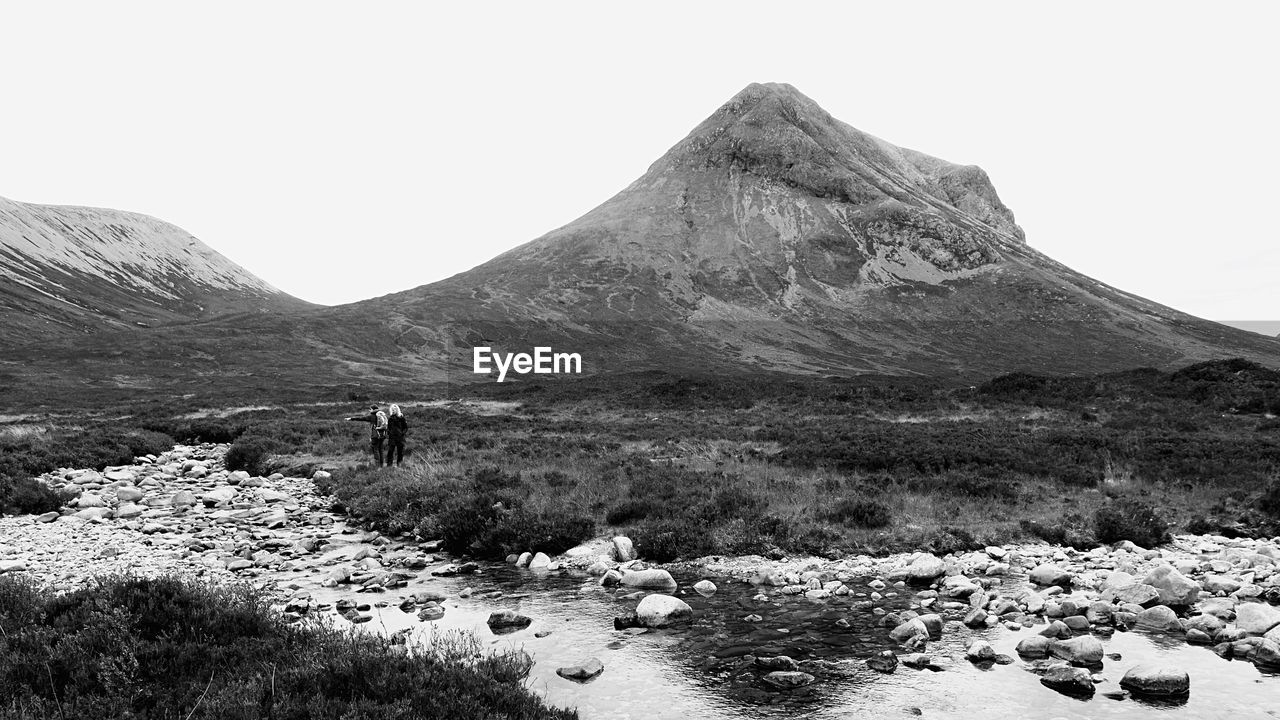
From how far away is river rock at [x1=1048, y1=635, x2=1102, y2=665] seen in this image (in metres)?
7.76

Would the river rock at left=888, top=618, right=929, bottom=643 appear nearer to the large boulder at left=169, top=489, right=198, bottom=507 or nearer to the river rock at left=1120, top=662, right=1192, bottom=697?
the river rock at left=1120, top=662, right=1192, bottom=697

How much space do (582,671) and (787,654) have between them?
2456mm

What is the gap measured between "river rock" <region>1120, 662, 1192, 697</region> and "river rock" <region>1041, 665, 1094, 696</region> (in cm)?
36

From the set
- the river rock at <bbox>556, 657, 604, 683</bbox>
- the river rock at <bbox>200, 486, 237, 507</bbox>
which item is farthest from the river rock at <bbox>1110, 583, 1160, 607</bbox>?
the river rock at <bbox>200, 486, 237, 507</bbox>

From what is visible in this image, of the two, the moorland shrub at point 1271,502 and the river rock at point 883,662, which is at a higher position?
the moorland shrub at point 1271,502

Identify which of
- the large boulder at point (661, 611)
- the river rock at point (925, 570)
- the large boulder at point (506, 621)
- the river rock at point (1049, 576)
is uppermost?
the river rock at point (1049, 576)

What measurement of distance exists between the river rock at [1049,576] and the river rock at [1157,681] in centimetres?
360

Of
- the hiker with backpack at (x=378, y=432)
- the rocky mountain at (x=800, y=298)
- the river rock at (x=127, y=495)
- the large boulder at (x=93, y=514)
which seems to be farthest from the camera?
the rocky mountain at (x=800, y=298)

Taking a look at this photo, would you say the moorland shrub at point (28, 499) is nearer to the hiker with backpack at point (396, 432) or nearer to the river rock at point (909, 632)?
the hiker with backpack at point (396, 432)

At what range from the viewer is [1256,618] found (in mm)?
8492

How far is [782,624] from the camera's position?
30.5 ft

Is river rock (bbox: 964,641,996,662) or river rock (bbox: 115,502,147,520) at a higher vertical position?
river rock (bbox: 964,641,996,662)

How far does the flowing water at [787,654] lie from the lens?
6.82 meters

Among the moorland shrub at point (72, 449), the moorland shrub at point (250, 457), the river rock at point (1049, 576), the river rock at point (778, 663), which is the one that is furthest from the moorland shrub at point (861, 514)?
the moorland shrub at point (72, 449)
